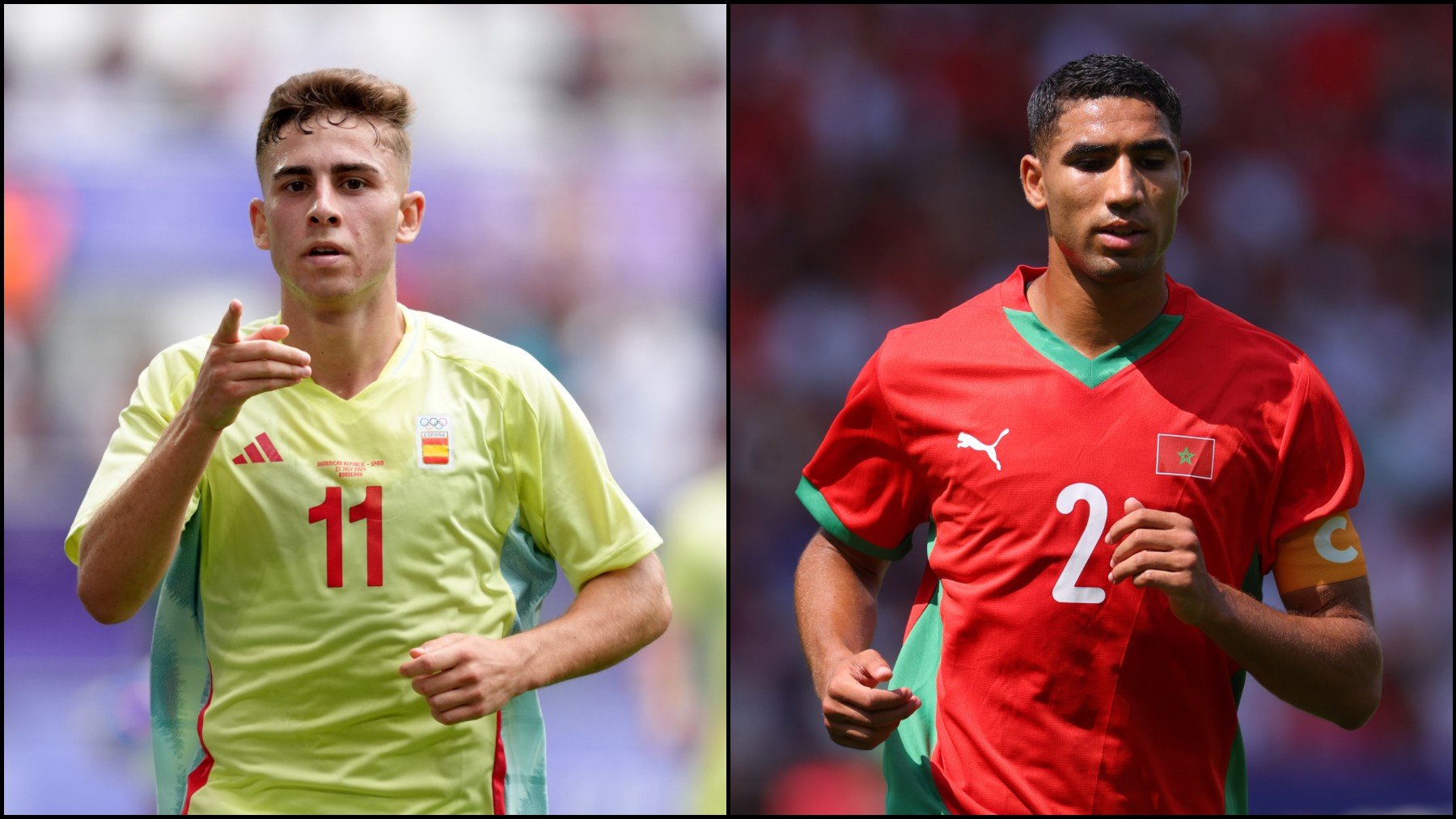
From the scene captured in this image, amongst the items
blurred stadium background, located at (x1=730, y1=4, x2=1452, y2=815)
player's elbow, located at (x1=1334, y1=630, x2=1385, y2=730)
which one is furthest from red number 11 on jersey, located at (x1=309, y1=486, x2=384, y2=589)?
blurred stadium background, located at (x1=730, y1=4, x2=1452, y2=815)

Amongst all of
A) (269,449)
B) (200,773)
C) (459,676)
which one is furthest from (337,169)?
(200,773)

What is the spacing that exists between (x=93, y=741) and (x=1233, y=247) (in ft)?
16.6

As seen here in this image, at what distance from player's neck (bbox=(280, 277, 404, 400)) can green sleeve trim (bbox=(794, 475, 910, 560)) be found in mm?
948

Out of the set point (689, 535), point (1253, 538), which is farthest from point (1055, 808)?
point (689, 535)

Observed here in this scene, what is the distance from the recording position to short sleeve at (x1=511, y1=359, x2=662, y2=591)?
300 centimetres

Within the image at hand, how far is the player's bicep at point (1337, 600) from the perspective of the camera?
2764 mm

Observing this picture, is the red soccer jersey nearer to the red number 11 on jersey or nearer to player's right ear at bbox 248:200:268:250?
the red number 11 on jersey

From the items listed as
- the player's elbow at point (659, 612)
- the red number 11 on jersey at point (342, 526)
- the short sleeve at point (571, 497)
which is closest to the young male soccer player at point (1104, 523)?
the player's elbow at point (659, 612)

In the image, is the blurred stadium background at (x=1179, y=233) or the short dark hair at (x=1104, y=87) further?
the blurred stadium background at (x=1179, y=233)

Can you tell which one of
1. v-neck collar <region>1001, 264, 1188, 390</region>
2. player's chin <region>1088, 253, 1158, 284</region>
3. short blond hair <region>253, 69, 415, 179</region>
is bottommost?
v-neck collar <region>1001, 264, 1188, 390</region>

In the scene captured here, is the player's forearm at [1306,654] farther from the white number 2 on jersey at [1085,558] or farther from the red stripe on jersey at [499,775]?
the red stripe on jersey at [499,775]

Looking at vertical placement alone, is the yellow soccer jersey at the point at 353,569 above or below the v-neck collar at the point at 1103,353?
below

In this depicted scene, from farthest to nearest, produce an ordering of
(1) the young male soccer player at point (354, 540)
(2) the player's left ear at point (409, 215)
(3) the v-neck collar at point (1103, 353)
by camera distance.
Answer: (2) the player's left ear at point (409, 215) → (3) the v-neck collar at point (1103, 353) → (1) the young male soccer player at point (354, 540)

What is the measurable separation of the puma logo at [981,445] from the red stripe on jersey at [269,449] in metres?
1.35
